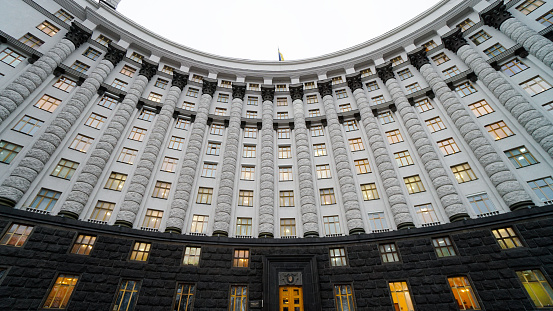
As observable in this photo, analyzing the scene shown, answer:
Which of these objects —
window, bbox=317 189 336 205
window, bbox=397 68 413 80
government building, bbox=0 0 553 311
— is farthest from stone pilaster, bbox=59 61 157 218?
window, bbox=397 68 413 80

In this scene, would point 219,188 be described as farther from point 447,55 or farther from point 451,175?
point 447,55

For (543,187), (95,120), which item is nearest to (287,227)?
(543,187)

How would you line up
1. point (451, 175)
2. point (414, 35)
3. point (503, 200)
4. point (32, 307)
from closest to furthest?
point (32, 307)
point (503, 200)
point (451, 175)
point (414, 35)

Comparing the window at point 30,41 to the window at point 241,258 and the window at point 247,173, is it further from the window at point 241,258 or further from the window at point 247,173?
the window at point 241,258

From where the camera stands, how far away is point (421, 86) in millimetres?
30984

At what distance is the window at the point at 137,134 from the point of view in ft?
90.3

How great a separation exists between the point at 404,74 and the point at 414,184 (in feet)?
57.4

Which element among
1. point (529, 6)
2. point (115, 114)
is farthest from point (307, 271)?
point (529, 6)

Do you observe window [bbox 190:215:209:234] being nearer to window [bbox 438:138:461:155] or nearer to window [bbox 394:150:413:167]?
window [bbox 394:150:413:167]

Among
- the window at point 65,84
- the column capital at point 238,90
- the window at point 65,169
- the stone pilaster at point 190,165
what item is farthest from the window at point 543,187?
the window at point 65,84

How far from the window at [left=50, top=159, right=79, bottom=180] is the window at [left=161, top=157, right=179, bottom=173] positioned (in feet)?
25.2

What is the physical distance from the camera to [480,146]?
2267cm

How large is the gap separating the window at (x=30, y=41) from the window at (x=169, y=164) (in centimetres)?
1935

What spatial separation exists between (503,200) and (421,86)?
16.9 m
